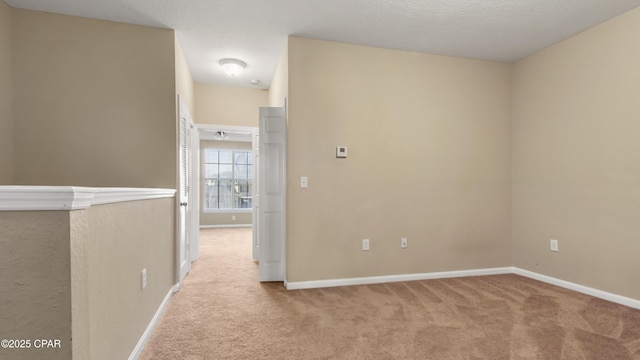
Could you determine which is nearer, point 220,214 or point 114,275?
point 114,275

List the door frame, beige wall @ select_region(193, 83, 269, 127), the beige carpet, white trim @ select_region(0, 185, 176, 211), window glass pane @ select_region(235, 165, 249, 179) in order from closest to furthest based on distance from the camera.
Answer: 1. white trim @ select_region(0, 185, 176, 211)
2. the beige carpet
3. the door frame
4. beige wall @ select_region(193, 83, 269, 127)
5. window glass pane @ select_region(235, 165, 249, 179)

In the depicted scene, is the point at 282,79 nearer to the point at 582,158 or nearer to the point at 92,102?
the point at 92,102

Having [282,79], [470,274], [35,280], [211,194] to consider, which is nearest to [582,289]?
[470,274]

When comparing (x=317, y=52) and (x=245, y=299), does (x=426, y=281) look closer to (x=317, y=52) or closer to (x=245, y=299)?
(x=245, y=299)

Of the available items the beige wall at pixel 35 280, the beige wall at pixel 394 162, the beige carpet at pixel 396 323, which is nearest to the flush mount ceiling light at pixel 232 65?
the beige wall at pixel 394 162

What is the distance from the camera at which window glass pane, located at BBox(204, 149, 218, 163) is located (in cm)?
805

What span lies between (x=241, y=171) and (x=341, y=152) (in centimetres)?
571

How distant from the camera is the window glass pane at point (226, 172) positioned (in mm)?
8250

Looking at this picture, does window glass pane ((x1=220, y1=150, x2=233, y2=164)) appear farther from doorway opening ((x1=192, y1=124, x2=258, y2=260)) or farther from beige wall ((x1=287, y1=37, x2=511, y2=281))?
beige wall ((x1=287, y1=37, x2=511, y2=281))

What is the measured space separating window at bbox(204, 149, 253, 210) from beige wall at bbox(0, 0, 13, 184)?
529 centimetres

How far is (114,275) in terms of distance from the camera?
1.55 m

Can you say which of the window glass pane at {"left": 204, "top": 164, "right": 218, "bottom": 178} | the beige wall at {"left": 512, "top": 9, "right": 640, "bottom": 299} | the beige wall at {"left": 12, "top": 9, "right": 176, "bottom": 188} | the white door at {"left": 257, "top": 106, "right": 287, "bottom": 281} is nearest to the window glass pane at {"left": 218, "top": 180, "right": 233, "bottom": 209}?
the window glass pane at {"left": 204, "top": 164, "right": 218, "bottom": 178}

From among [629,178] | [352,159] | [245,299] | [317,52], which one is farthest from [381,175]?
[629,178]

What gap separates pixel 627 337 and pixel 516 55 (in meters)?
3.02
